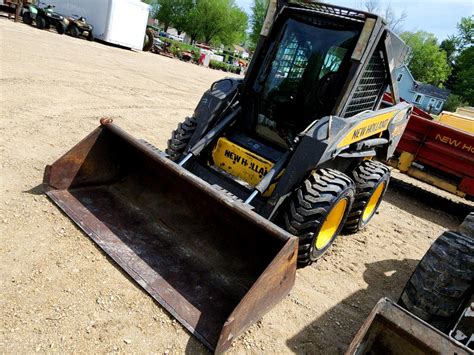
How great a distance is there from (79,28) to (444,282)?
21192mm

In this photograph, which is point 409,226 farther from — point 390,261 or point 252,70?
point 252,70

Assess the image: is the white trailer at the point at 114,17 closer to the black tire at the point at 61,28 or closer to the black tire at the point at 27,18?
the black tire at the point at 61,28

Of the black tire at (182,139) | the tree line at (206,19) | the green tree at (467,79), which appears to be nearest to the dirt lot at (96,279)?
the black tire at (182,139)

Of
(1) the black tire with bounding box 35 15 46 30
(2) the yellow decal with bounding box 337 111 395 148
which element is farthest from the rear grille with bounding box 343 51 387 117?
(1) the black tire with bounding box 35 15 46 30

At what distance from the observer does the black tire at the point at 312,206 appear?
3.23 metres

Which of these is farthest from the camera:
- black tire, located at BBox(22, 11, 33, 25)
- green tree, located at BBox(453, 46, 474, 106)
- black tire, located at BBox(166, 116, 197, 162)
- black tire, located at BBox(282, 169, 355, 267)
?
green tree, located at BBox(453, 46, 474, 106)

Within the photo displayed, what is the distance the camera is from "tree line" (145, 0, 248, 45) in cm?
5428

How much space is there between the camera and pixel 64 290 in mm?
2596

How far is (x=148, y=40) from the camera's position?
24.0m

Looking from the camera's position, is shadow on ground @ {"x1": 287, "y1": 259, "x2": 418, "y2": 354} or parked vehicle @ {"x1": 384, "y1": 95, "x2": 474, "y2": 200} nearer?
shadow on ground @ {"x1": 287, "y1": 259, "x2": 418, "y2": 354}

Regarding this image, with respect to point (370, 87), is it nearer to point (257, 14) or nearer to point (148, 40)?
point (148, 40)

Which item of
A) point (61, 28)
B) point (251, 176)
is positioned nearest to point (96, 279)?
point (251, 176)

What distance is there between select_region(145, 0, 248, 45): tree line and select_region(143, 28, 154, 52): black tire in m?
32.5

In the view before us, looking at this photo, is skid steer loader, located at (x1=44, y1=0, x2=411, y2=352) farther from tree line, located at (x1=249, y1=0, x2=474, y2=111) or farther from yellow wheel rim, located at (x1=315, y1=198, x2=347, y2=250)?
tree line, located at (x1=249, y1=0, x2=474, y2=111)
